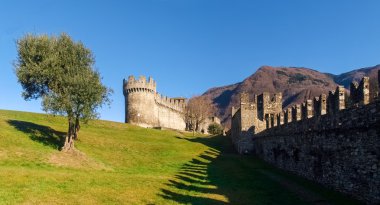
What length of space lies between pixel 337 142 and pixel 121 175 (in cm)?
1509

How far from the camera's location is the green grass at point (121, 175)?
1805cm

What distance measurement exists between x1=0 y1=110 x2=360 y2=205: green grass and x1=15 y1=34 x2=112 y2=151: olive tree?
3.78 metres

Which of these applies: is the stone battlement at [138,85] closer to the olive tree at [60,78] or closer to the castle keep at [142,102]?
the castle keep at [142,102]

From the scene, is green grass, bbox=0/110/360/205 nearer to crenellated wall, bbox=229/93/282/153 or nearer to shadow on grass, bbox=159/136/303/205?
shadow on grass, bbox=159/136/303/205

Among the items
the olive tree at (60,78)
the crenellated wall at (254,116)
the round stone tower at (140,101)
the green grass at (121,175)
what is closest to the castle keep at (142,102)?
the round stone tower at (140,101)

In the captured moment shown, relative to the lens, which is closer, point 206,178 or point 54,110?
point 206,178

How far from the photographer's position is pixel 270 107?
4484cm

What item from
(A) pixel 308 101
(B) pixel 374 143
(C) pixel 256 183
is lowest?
(C) pixel 256 183

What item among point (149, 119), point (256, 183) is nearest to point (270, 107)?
point (256, 183)

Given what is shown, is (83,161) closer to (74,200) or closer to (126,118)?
(74,200)

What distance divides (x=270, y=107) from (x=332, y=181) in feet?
82.3

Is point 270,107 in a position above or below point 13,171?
above

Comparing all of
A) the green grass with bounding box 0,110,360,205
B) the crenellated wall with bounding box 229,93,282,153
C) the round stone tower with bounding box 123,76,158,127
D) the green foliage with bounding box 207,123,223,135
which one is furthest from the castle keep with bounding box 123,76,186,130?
the crenellated wall with bounding box 229,93,282,153

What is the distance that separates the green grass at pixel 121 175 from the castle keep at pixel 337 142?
3.52 ft
